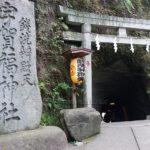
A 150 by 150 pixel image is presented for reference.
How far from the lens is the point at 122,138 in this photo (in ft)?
25.1

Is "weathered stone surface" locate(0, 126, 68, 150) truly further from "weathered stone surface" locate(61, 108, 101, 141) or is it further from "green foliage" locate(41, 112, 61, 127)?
"green foliage" locate(41, 112, 61, 127)

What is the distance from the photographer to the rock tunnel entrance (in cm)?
1143

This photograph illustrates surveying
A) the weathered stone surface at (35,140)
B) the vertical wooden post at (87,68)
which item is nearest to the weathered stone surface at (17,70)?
the weathered stone surface at (35,140)

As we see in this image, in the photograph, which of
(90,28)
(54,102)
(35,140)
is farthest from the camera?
(90,28)

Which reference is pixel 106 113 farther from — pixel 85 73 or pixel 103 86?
pixel 85 73

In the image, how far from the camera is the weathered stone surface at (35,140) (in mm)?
5332

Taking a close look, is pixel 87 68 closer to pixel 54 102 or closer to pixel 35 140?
pixel 54 102

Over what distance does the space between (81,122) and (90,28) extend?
9.97 feet

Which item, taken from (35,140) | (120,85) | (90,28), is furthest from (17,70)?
(120,85)

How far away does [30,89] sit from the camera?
6.15 m

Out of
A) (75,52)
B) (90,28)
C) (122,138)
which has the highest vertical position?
(90,28)

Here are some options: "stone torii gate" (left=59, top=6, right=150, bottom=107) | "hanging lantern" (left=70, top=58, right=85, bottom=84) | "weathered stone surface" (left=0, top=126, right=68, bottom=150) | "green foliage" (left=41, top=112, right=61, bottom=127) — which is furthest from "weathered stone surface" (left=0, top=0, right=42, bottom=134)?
"stone torii gate" (left=59, top=6, right=150, bottom=107)

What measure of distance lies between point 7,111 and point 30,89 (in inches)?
24.4

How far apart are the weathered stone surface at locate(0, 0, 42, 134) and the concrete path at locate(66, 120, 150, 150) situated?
1.58m
